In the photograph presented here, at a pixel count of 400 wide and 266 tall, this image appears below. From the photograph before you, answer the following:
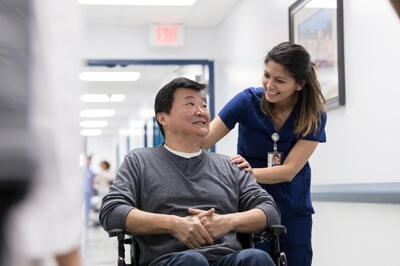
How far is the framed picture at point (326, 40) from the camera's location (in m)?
3.39

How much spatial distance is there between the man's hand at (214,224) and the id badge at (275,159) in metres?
0.44

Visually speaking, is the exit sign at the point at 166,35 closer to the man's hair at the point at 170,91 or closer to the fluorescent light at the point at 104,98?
the man's hair at the point at 170,91

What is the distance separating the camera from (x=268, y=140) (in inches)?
94.0

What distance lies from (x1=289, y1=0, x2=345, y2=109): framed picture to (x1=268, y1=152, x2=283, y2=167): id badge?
1166 millimetres

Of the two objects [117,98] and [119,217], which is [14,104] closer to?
[119,217]

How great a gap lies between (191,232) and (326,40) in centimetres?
210

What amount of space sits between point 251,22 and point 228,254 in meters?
3.81

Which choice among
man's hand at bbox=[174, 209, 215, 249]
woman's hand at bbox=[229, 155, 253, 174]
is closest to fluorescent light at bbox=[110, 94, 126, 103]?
woman's hand at bbox=[229, 155, 253, 174]

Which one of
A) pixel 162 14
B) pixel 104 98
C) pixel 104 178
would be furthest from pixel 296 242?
pixel 104 178

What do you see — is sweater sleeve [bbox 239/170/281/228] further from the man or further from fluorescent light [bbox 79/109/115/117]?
fluorescent light [bbox 79/109/115/117]

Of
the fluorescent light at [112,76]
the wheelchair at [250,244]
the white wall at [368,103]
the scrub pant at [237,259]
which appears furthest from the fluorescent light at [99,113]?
the scrub pant at [237,259]

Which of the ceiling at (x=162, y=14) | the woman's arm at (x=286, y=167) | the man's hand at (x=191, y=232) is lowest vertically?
the man's hand at (x=191, y=232)

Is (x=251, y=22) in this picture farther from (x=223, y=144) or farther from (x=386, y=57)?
(x=386, y=57)

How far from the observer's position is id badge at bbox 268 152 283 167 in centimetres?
235
